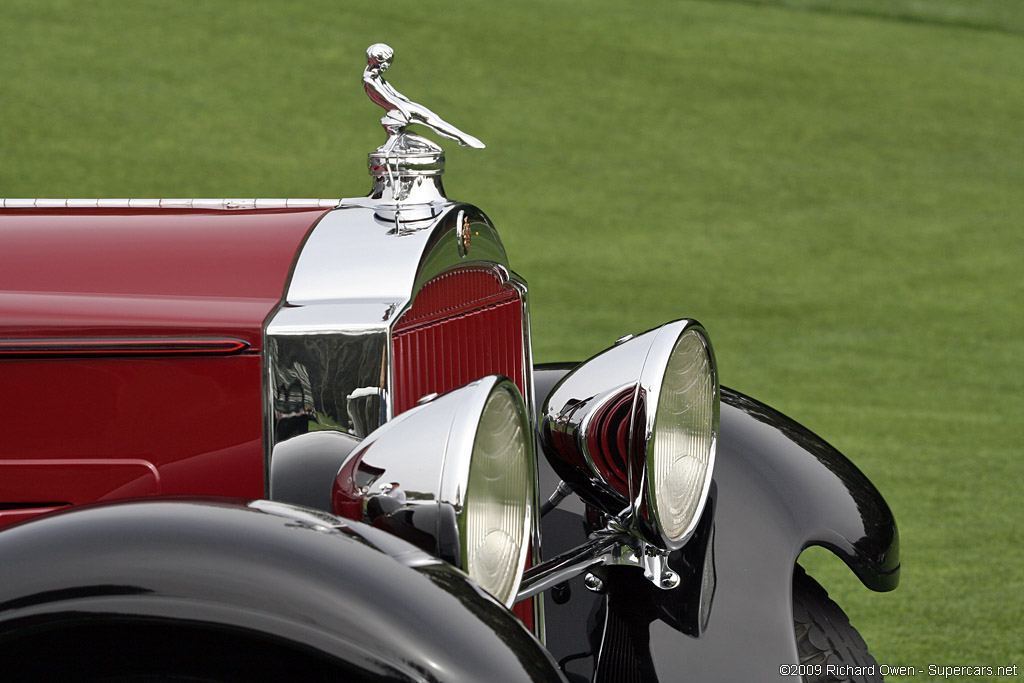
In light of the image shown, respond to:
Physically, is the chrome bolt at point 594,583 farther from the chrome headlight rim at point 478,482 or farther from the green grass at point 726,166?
the green grass at point 726,166

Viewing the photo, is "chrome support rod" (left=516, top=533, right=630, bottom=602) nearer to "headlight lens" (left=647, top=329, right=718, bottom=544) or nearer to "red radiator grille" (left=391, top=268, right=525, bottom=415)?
"headlight lens" (left=647, top=329, right=718, bottom=544)

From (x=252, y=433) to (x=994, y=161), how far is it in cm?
1153

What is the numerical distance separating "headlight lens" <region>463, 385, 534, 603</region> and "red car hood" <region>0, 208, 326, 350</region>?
41cm

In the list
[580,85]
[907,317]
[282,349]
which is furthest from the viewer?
[580,85]

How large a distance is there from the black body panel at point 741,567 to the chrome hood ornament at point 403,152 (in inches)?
30.1

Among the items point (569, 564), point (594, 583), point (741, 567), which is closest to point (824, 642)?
point (741, 567)

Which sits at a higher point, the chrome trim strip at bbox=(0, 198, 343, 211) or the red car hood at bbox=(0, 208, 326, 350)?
the chrome trim strip at bbox=(0, 198, 343, 211)

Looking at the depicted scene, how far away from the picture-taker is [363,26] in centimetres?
1376

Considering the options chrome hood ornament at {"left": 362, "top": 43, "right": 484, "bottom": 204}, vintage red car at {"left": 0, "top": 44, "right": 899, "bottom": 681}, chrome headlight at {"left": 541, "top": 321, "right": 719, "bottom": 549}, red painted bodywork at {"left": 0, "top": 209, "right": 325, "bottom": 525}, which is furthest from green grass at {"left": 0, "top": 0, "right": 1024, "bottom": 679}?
red painted bodywork at {"left": 0, "top": 209, "right": 325, "bottom": 525}

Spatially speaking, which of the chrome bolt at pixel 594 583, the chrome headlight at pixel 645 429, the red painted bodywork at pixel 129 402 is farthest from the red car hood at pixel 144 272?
the chrome bolt at pixel 594 583

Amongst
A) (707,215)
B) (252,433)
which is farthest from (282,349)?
(707,215)

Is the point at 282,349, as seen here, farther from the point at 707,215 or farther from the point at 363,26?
the point at 363,26

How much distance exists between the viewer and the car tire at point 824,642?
6.47ft

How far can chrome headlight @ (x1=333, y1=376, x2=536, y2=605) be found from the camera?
1.48 metres
